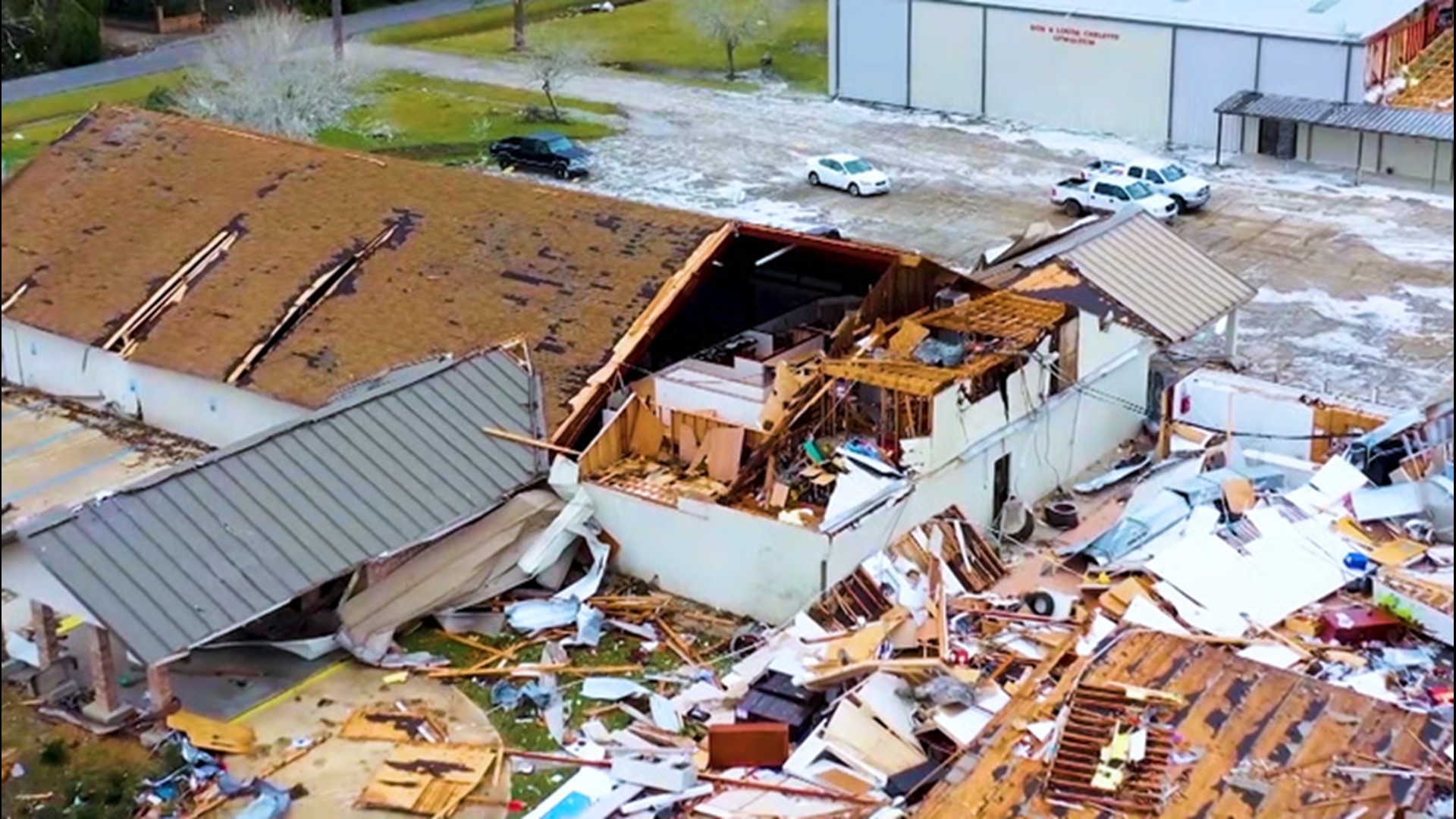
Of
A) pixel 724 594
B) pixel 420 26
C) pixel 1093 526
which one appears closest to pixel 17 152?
pixel 724 594

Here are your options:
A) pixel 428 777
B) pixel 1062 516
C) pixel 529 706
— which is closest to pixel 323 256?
pixel 529 706

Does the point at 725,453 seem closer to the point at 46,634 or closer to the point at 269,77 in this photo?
the point at 46,634

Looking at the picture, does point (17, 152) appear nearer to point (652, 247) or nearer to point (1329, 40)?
point (652, 247)

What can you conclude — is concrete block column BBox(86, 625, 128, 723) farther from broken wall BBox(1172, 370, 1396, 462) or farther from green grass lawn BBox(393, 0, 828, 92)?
green grass lawn BBox(393, 0, 828, 92)

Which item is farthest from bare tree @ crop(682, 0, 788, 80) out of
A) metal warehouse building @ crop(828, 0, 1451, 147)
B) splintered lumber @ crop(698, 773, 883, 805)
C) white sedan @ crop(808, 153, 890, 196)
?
splintered lumber @ crop(698, 773, 883, 805)

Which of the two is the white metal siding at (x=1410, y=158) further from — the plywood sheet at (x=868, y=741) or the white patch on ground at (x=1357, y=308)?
the plywood sheet at (x=868, y=741)
